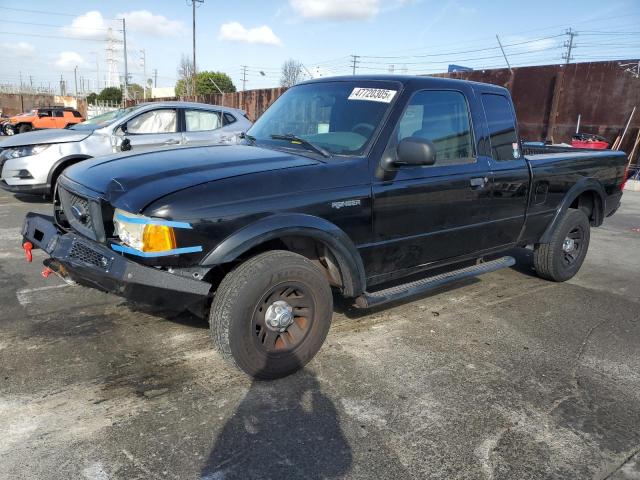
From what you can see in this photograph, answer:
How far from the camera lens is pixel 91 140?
303 inches

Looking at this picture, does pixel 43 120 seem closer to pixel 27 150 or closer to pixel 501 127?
pixel 27 150

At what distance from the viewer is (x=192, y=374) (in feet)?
Result: 10.2

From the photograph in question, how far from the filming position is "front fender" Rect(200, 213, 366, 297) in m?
2.73

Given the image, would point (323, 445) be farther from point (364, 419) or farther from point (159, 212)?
point (159, 212)

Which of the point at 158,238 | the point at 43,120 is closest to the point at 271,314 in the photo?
the point at 158,238

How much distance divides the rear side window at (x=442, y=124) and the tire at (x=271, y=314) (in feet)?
4.17

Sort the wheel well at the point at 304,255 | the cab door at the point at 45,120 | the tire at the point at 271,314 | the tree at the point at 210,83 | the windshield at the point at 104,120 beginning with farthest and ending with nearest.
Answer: the tree at the point at 210,83, the cab door at the point at 45,120, the windshield at the point at 104,120, the wheel well at the point at 304,255, the tire at the point at 271,314

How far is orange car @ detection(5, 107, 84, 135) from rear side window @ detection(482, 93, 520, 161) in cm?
2678

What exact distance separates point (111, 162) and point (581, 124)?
14.4 m

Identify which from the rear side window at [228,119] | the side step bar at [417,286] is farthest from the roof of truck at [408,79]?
the rear side window at [228,119]

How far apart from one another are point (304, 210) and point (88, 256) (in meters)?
1.25

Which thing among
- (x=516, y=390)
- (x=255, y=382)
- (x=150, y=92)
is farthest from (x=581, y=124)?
(x=150, y=92)

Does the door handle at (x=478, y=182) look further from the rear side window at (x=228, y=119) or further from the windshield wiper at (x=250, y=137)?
the rear side window at (x=228, y=119)

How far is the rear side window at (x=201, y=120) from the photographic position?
8070 mm
